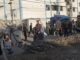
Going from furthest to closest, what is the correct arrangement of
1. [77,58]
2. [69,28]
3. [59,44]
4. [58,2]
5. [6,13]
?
[58,2], [6,13], [69,28], [59,44], [77,58]

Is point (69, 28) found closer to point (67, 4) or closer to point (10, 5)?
point (10, 5)

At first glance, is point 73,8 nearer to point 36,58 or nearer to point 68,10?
point 68,10

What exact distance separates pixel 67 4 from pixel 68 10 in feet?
4.76

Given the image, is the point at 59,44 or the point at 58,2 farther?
the point at 58,2

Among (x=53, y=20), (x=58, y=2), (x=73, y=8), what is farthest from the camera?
(x=73, y=8)

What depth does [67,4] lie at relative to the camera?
76.1m

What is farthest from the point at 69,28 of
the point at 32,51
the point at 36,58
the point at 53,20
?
the point at 36,58

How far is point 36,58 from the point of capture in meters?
14.8

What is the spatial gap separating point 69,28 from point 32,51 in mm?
13510

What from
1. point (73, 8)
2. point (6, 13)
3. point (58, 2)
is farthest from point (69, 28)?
point (73, 8)

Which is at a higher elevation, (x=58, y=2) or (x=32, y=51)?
(x=58, y=2)

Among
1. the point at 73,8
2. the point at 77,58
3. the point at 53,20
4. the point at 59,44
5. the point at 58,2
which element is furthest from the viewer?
the point at 73,8

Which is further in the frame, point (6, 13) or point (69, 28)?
point (6, 13)

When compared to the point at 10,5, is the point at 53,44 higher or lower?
lower
